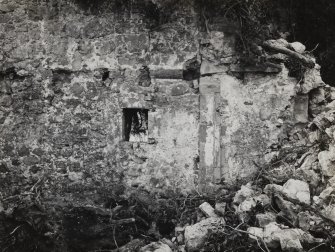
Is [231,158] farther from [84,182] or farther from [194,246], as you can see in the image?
[84,182]

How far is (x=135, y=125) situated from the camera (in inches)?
228

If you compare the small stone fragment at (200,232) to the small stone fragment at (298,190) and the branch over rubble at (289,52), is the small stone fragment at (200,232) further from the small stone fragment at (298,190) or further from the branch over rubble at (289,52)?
the branch over rubble at (289,52)

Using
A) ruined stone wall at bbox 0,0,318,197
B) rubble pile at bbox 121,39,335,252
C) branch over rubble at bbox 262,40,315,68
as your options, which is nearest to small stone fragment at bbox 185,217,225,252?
rubble pile at bbox 121,39,335,252

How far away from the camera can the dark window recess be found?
227 inches

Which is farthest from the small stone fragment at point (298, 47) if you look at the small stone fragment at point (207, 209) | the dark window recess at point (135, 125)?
the small stone fragment at point (207, 209)

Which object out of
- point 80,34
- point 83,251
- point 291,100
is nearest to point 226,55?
point 291,100

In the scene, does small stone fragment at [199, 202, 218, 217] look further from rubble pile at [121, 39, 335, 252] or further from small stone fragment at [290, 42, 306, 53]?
small stone fragment at [290, 42, 306, 53]

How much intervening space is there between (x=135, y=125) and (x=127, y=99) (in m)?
0.40

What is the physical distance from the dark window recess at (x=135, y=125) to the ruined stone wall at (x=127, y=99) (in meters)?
0.12

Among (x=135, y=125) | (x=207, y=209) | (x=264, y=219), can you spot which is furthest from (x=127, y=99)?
(x=264, y=219)

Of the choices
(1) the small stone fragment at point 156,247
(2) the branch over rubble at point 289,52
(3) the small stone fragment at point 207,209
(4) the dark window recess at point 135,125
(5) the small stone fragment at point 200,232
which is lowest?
(1) the small stone fragment at point 156,247

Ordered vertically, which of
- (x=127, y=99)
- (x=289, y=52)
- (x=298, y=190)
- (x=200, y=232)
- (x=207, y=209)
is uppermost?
(x=289, y=52)

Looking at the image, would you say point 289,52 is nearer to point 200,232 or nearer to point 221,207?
point 221,207

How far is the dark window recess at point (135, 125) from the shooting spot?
5758mm
